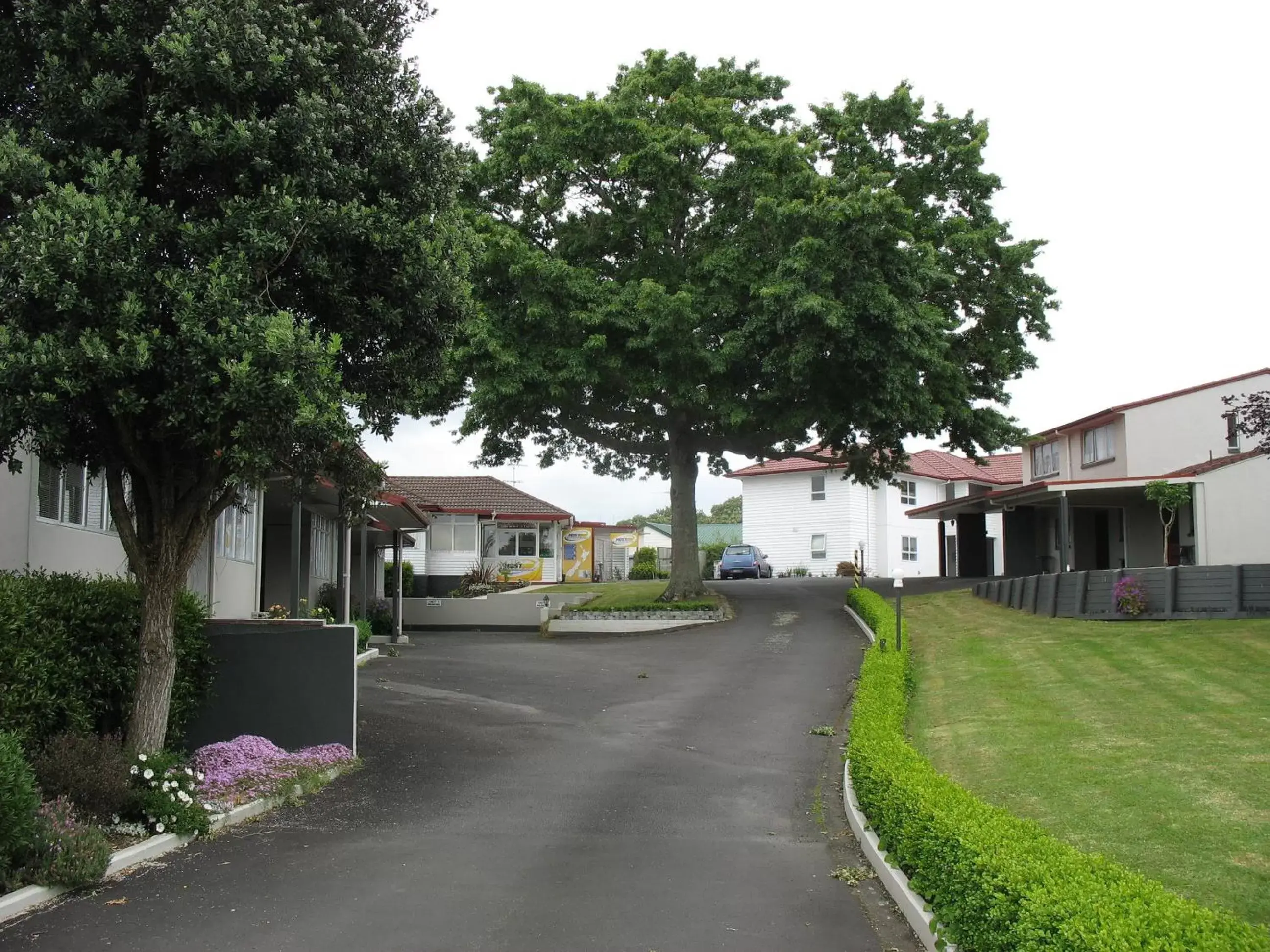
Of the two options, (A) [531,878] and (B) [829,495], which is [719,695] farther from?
(B) [829,495]

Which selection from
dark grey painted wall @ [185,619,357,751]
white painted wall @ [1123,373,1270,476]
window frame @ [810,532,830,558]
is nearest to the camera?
dark grey painted wall @ [185,619,357,751]

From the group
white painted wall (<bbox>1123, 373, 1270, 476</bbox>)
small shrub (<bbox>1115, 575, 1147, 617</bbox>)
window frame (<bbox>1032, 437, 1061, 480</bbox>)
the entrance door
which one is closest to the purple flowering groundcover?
small shrub (<bbox>1115, 575, 1147, 617</bbox>)

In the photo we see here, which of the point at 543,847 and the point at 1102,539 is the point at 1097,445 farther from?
the point at 543,847

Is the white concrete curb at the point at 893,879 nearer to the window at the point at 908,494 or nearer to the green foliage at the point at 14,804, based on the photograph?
the green foliage at the point at 14,804

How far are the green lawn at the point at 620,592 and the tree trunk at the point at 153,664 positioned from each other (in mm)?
19050

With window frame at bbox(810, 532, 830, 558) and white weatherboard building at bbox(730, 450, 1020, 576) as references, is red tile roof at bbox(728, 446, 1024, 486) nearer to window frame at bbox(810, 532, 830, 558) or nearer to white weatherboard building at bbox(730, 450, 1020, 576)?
white weatherboard building at bbox(730, 450, 1020, 576)

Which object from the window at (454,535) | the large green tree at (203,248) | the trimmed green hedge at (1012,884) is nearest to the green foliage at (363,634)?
the large green tree at (203,248)

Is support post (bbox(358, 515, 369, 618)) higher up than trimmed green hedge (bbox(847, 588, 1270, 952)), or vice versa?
support post (bbox(358, 515, 369, 618))

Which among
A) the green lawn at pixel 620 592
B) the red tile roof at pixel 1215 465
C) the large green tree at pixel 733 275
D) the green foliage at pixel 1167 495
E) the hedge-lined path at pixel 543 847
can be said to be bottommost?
the hedge-lined path at pixel 543 847

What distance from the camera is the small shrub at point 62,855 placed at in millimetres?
7562

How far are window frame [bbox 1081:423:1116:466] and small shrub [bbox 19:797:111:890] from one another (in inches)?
1238

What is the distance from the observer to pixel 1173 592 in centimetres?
2167

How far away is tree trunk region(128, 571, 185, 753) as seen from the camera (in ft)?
32.6

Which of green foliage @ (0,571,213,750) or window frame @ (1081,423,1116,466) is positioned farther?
window frame @ (1081,423,1116,466)
